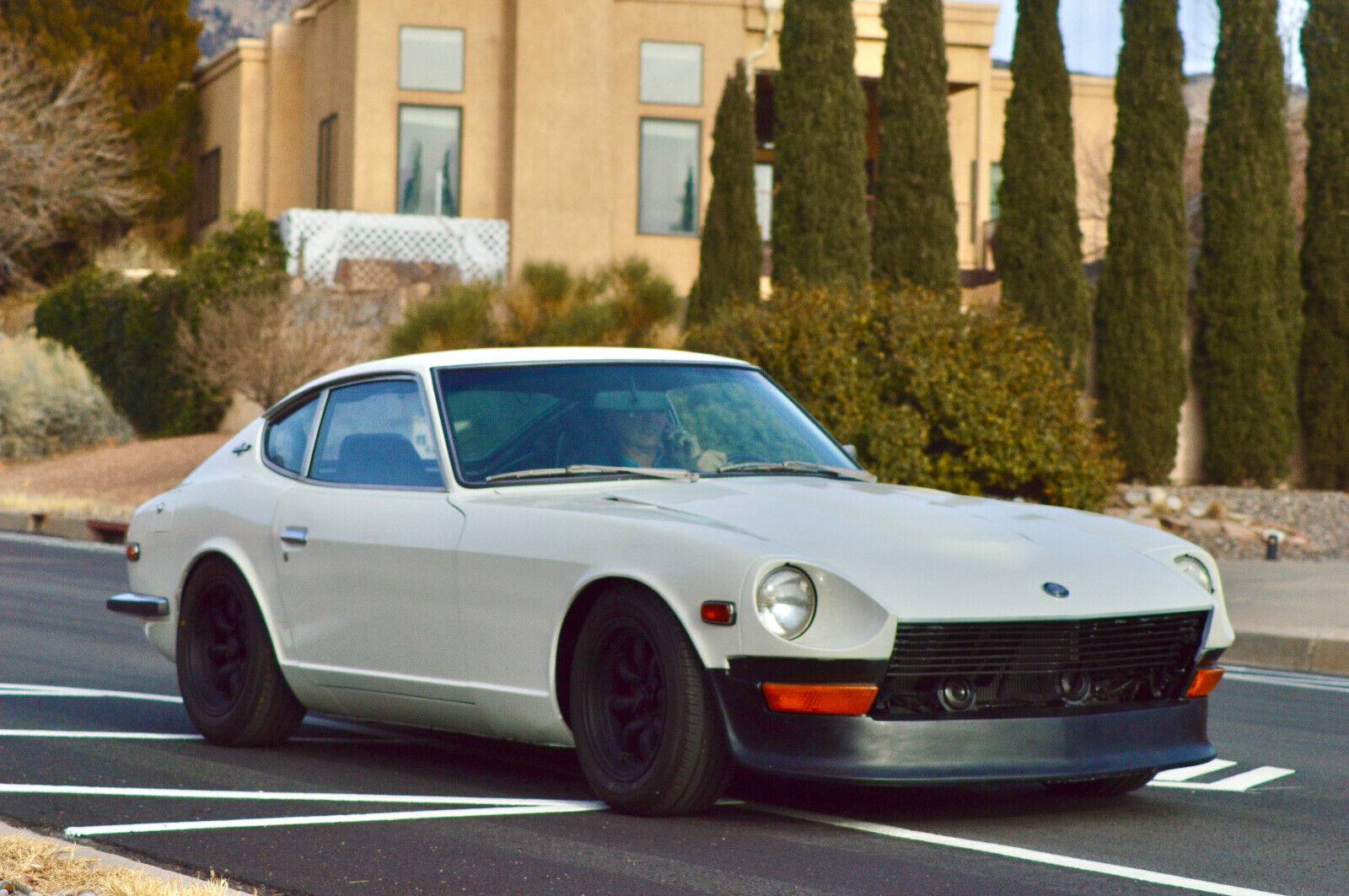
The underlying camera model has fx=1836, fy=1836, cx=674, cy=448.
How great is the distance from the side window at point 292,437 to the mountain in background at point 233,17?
406 feet

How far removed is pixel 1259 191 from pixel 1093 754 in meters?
22.6

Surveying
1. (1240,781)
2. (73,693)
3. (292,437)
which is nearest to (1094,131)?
(73,693)

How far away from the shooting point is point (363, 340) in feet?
92.7

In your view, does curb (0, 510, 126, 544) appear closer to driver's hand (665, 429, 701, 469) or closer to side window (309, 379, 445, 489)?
side window (309, 379, 445, 489)

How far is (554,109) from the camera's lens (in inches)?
1296

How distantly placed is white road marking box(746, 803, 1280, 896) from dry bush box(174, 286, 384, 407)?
2158 cm

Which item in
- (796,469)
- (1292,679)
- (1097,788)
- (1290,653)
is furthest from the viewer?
(1290,653)

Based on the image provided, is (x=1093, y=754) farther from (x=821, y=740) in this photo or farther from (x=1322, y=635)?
(x=1322, y=635)

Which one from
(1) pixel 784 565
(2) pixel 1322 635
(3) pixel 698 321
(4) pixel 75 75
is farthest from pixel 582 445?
(4) pixel 75 75

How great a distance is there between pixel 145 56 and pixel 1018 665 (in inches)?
A: 1637

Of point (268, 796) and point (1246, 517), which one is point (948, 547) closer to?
point (268, 796)

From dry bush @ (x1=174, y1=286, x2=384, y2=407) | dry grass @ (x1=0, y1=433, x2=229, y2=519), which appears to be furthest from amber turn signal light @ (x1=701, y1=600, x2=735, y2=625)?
dry bush @ (x1=174, y1=286, x2=384, y2=407)

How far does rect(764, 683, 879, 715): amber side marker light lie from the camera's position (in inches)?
202

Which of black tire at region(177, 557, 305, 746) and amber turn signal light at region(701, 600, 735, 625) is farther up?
amber turn signal light at region(701, 600, 735, 625)
